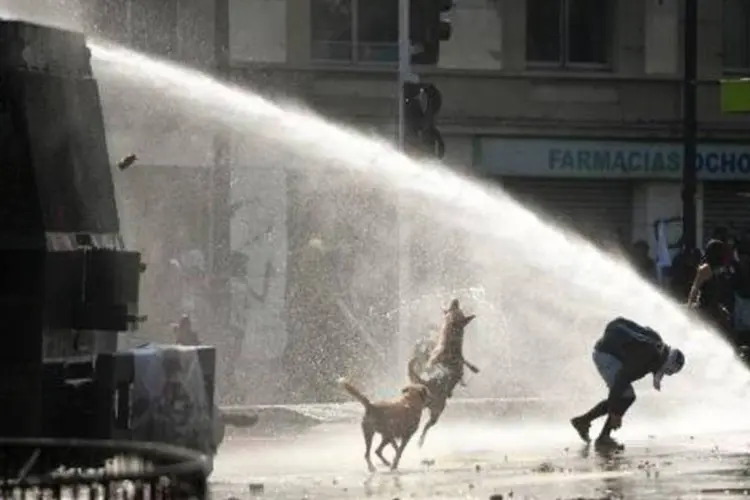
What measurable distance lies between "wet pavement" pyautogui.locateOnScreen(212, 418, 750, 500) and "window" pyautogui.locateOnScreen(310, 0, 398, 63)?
13.2 metres

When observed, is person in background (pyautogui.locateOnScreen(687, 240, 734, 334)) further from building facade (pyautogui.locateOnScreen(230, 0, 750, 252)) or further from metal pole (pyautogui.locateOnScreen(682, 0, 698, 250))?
building facade (pyautogui.locateOnScreen(230, 0, 750, 252))

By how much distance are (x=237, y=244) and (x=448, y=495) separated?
53.6ft

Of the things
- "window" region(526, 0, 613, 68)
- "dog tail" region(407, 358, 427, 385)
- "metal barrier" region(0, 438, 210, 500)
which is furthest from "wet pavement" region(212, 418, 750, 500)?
"window" region(526, 0, 613, 68)

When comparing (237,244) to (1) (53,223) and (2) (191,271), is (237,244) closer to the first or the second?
(2) (191,271)

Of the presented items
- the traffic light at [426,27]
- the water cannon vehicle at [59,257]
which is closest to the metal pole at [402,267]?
the traffic light at [426,27]

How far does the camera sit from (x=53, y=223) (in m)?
9.37

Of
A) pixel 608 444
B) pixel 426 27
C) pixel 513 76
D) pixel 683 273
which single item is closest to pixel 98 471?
pixel 608 444

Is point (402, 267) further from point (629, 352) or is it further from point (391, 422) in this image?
point (391, 422)

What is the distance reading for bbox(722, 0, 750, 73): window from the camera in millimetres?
34062

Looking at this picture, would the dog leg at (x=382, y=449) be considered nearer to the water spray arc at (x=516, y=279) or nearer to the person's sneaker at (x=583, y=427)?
the person's sneaker at (x=583, y=427)

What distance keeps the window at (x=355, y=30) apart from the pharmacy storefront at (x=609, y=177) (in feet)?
6.37

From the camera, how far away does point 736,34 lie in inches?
1347

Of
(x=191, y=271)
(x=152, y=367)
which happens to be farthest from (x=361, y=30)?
(x=152, y=367)

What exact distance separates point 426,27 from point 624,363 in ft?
12.5
